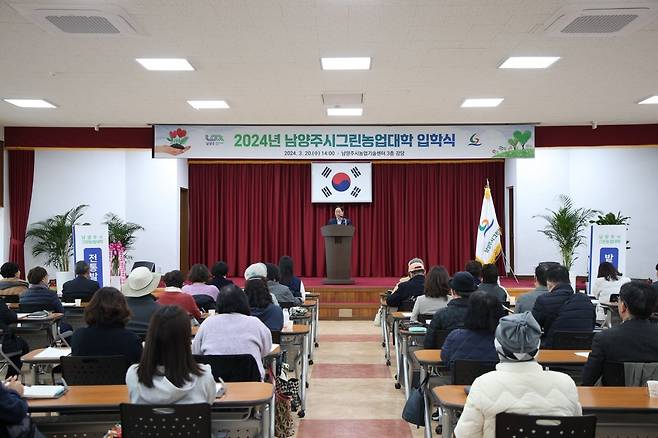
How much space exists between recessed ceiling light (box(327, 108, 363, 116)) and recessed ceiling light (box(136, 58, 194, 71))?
2.86 metres

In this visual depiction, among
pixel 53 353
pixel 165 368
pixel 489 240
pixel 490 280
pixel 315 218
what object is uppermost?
pixel 315 218

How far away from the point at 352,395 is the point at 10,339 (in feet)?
10.4

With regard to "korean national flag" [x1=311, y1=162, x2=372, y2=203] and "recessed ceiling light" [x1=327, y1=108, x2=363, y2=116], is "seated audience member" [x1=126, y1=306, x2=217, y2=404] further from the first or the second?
"korean national flag" [x1=311, y1=162, x2=372, y2=203]

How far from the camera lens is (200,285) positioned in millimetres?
7074

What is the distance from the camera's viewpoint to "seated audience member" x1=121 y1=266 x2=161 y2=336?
→ 528 cm

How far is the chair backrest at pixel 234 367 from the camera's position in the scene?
152 inches

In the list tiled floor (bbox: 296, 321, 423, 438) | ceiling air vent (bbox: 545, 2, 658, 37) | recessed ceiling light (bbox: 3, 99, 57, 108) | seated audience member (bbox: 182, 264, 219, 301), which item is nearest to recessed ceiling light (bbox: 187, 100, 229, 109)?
recessed ceiling light (bbox: 3, 99, 57, 108)

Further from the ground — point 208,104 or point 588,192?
point 208,104

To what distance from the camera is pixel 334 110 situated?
390 inches

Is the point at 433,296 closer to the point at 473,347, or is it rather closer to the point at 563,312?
the point at 563,312

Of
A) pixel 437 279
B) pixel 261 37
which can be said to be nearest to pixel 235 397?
pixel 437 279

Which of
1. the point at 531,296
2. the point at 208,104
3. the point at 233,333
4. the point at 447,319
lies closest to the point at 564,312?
the point at 531,296

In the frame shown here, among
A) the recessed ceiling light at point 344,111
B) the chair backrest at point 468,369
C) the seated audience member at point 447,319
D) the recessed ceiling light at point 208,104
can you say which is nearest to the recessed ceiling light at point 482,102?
the recessed ceiling light at point 344,111

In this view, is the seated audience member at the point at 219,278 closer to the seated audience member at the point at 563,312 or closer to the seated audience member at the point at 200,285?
the seated audience member at the point at 200,285
